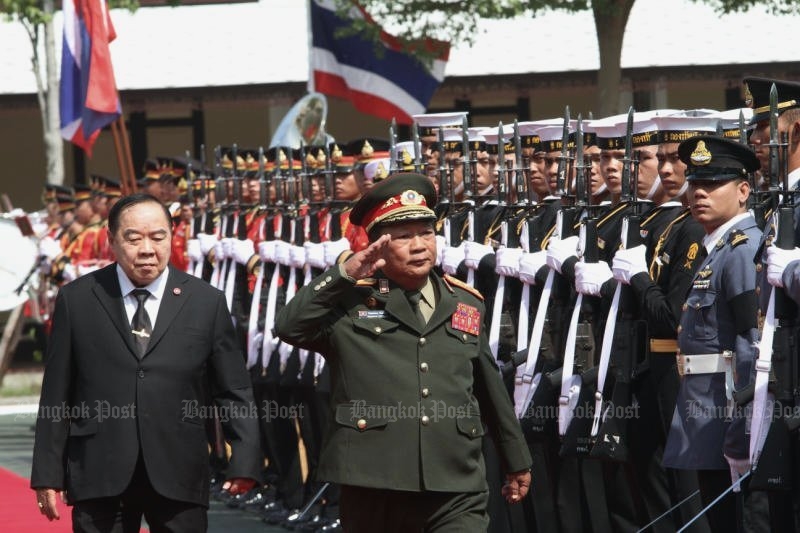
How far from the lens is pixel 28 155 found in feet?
81.7

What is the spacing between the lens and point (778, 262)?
20.0 feet

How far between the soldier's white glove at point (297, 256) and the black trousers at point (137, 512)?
15.4 feet

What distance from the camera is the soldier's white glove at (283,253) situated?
36.1 ft

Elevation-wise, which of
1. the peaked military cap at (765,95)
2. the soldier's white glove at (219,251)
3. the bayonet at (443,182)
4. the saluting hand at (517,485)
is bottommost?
the saluting hand at (517,485)

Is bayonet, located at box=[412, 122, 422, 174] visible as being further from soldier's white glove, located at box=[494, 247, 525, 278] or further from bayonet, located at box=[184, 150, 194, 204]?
bayonet, located at box=[184, 150, 194, 204]

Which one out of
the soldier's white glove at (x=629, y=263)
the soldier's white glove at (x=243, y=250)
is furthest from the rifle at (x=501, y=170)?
the soldier's white glove at (x=243, y=250)

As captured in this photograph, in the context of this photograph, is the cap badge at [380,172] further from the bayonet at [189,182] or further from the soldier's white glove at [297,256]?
the bayonet at [189,182]

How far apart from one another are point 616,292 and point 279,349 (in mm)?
3907

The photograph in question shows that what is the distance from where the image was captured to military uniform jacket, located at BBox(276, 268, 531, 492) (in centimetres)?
566

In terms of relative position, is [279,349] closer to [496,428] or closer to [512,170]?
[512,170]

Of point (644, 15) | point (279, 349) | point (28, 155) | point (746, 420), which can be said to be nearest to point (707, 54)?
point (644, 15)

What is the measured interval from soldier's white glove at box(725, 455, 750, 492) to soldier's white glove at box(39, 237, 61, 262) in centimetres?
1390

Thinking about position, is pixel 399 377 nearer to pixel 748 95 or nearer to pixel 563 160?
pixel 748 95

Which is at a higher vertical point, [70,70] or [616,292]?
[70,70]
